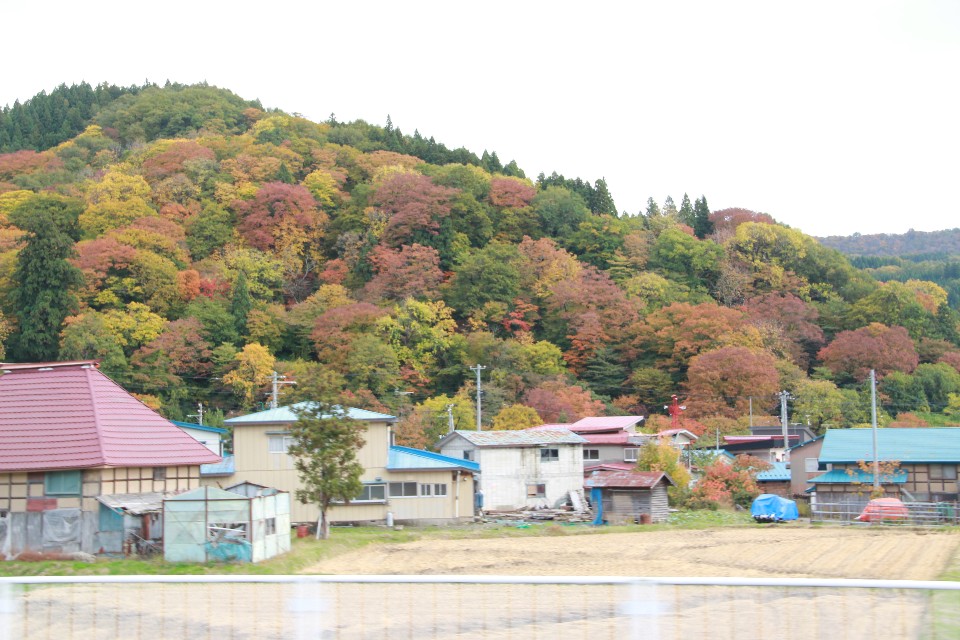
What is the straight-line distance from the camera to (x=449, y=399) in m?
44.5

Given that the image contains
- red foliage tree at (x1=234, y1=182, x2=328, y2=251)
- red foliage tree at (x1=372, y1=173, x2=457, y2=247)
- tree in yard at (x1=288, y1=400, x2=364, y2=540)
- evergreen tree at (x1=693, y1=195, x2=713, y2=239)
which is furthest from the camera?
evergreen tree at (x1=693, y1=195, x2=713, y2=239)

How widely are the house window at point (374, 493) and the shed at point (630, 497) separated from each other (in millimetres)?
6233

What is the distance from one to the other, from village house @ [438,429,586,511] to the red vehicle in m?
9.82

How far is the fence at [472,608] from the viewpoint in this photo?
4.97 meters

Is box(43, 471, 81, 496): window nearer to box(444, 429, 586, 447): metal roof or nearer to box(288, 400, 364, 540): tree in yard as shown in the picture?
box(288, 400, 364, 540): tree in yard

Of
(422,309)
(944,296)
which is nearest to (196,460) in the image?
(422,309)

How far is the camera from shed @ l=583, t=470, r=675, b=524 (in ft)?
93.0

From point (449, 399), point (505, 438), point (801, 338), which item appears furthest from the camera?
point (801, 338)

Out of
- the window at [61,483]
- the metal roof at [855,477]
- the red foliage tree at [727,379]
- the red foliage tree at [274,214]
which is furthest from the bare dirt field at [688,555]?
the red foliage tree at [274,214]

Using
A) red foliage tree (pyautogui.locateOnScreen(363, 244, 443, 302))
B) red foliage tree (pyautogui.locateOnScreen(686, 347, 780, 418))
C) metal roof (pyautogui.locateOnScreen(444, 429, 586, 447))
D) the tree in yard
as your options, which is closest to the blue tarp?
metal roof (pyautogui.locateOnScreen(444, 429, 586, 447))

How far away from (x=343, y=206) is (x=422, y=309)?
19309 mm

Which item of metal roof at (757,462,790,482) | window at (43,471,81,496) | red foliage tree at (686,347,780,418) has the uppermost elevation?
red foliage tree at (686,347,780,418)

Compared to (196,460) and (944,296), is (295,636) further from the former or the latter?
(944,296)

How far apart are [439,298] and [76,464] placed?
115 feet
